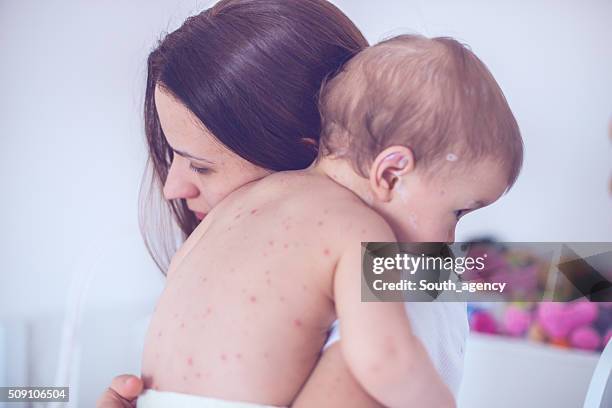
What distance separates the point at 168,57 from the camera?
827 mm

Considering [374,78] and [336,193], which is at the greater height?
[374,78]

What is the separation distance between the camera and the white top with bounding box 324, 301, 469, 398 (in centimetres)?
71

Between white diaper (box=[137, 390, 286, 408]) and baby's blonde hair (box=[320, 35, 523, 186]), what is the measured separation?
25 cm

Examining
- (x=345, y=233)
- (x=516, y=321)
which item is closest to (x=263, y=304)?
(x=345, y=233)

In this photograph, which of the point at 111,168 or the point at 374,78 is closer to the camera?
the point at 374,78

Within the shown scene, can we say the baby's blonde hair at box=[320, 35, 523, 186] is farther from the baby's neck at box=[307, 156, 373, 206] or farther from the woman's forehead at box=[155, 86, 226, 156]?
the woman's forehead at box=[155, 86, 226, 156]

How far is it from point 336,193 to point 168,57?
11.0 inches

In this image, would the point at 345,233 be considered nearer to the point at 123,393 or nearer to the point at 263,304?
the point at 263,304

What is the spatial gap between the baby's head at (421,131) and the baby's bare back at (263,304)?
0.05 meters

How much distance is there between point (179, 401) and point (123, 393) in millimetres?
98

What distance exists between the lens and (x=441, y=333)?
29.4 inches

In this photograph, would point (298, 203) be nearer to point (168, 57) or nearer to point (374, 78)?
point (374, 78)

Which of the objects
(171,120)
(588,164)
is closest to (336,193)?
(171,120)

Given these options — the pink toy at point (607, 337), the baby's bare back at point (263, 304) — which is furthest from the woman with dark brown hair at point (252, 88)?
the pink toy at point (607, 337)
